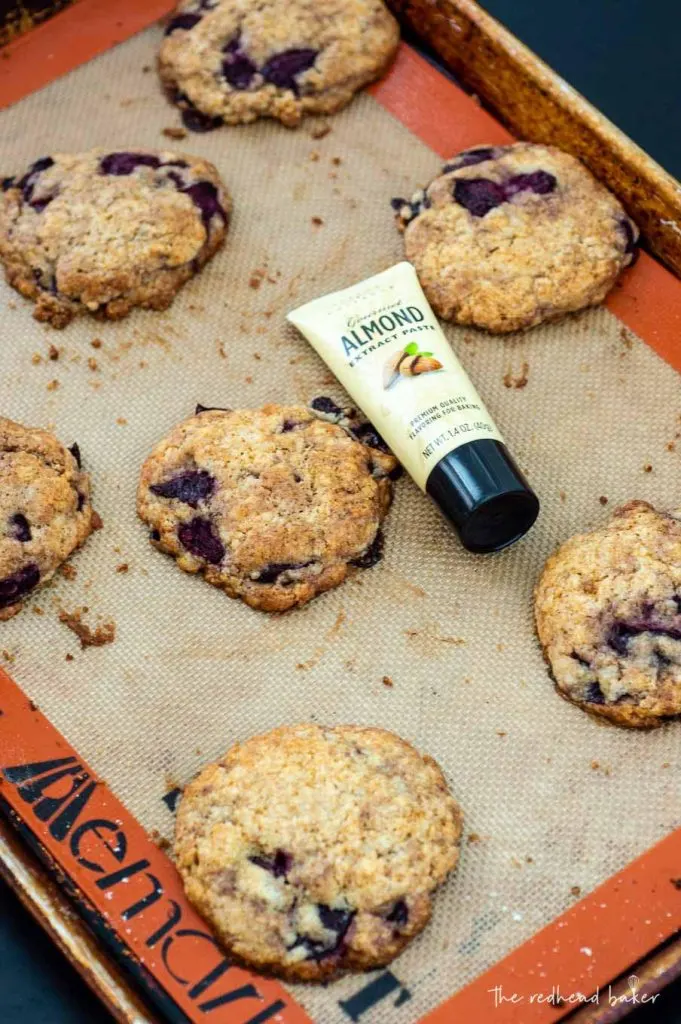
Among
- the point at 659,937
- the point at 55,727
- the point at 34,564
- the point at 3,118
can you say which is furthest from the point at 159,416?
the point at 659,937

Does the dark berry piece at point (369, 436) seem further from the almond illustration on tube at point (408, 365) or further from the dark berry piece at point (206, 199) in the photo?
the dark berry piece at point (206, 199)

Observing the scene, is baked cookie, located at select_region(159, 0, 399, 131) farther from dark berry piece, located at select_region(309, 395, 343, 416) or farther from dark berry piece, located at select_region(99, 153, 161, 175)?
dark berry piece, located at select_region(309, 395, 343, 416)

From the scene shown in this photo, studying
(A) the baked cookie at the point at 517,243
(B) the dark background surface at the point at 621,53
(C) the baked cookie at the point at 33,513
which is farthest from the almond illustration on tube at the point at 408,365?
(B) the dark background surface at the point at 621,53

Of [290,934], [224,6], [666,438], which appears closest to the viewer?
[290,934]

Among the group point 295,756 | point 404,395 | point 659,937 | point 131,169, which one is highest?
point 131,169

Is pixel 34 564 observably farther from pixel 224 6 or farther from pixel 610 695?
pixel 224 6

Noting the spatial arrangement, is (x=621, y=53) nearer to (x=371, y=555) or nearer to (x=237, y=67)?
(x=237, y=67)
